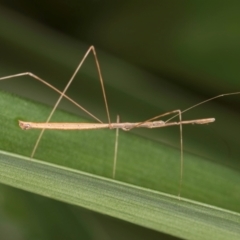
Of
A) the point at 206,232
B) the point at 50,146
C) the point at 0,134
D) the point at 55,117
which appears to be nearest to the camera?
the point at 206,232

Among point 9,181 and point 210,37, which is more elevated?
point 210,37

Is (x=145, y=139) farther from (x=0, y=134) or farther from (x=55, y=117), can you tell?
(x=0, y=134)

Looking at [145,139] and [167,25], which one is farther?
[167,25]

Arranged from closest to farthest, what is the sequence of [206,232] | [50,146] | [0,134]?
[206,232], [0,134], [50,146]

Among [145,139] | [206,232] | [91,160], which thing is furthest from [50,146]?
[206,232]

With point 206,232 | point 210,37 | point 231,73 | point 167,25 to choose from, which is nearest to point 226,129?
point 231,73

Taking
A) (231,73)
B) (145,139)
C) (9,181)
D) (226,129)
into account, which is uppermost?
(231,73)
